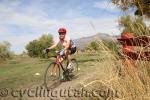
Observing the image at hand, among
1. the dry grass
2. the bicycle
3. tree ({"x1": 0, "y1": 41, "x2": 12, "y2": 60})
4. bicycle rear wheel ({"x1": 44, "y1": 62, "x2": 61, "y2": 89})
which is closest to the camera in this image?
the dry grass

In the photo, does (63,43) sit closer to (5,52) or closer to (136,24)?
(136,24)

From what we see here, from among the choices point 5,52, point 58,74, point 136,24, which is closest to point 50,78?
point 58,74

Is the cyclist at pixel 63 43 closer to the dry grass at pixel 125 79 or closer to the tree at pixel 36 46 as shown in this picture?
the dry grass at pixel 125 79

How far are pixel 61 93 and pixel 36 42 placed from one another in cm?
3493

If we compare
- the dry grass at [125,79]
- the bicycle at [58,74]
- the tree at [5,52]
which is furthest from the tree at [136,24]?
the tree at [5,52]

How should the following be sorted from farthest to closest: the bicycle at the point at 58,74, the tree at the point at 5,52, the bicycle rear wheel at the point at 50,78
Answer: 1. the tree at the point at 5,52
2. the bicycle at the point at 58,74
3. the bicycle rear wheel at the point at 50,78

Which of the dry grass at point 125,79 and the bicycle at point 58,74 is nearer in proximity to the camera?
the dry grass at point 125,79

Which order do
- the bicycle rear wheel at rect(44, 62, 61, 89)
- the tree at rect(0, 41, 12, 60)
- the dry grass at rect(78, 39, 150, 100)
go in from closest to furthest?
the dry grass at rect(78, 39, 150, 100), the bicycle rear wheel at rect(44, 62, 61, 89), the tree at rect(0, 41, 12, 60)

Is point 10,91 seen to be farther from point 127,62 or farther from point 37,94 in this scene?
point 127,62

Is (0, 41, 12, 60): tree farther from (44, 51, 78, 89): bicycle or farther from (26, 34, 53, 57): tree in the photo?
(44, 51, 78, 89): bicycle

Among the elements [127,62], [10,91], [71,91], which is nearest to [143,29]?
[127,62]

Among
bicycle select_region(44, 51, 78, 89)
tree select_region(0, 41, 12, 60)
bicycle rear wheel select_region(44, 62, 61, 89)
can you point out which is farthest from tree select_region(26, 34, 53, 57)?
bicycle rear wheel select_region(44, 62, 61, 89)

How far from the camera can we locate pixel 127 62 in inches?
268

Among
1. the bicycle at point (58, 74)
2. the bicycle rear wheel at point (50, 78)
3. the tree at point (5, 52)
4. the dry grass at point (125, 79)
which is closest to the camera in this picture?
the dry grass at point (125, 79)
